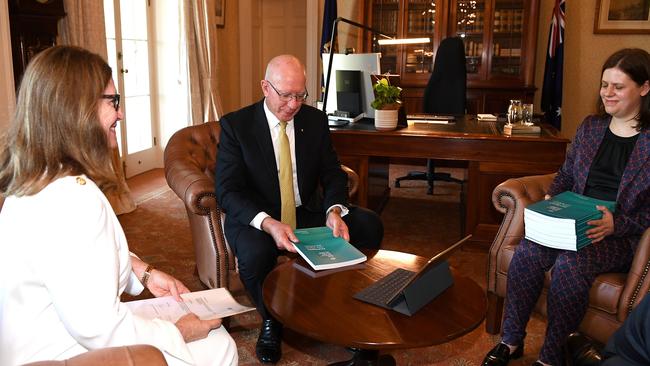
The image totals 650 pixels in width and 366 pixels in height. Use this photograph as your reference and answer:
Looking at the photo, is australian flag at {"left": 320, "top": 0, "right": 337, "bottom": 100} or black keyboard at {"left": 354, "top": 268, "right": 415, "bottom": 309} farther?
australian flag at {"left": 320, "top": 0, "right": 337, "bottom": 100}

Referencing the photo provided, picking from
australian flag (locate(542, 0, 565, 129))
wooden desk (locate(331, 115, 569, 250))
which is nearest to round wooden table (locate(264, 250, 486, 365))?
wooden desk (locate(331, 115, 569, 250))

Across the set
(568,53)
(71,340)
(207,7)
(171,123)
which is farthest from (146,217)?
(568,53)

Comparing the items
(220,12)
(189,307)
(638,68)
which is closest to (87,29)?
(220,12)

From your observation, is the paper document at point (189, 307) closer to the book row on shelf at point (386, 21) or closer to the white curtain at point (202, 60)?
the white curtain at point (202, 60)

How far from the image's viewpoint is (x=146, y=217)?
420 centimetres

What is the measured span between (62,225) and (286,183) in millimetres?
1462

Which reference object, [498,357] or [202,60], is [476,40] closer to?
[202,60]

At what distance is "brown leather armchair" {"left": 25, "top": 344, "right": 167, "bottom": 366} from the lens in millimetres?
1027

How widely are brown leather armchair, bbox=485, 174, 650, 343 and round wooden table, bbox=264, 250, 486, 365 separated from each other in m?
0.54

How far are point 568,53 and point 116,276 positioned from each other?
6137 mm

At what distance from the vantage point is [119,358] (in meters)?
1.04

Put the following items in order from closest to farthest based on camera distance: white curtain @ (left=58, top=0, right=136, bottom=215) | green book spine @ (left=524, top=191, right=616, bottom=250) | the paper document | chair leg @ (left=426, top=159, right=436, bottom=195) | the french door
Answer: the paper document → green book spine @ (left=524, top=191, right=616, bottom=250) → white curtain @ (left=58, top=0, right=136, bottom=215) → the french door → chair leg @ (left=426, top=159, right=436, bottom=195)

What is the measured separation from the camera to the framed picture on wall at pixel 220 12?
250 inches

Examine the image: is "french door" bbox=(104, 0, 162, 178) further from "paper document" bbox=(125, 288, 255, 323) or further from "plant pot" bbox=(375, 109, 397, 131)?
"paper document" bbox=(125, 288, 255, 323)
